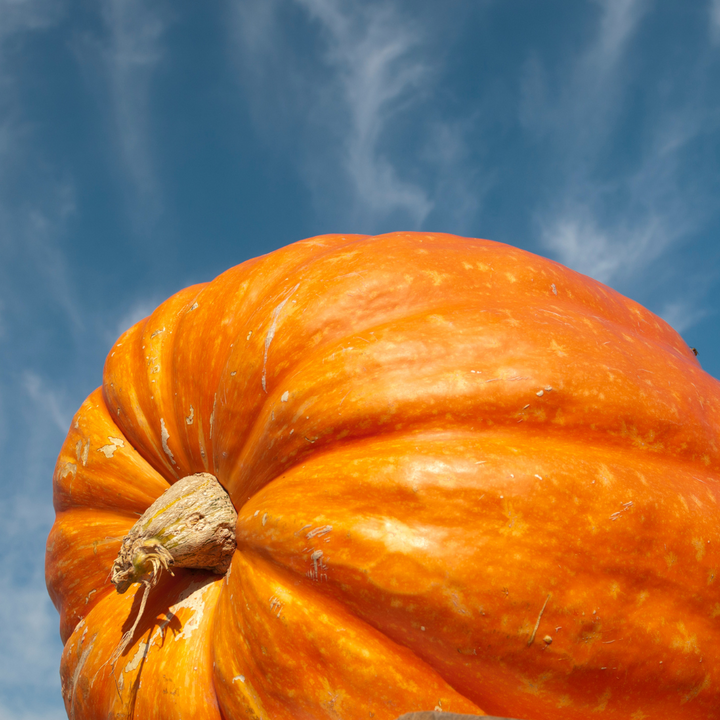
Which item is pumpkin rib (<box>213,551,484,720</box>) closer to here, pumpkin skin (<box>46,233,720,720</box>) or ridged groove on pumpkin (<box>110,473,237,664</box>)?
pumpkin skin (<box>46,233,720,720</box>)

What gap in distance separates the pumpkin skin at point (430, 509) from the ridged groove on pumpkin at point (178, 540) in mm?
79

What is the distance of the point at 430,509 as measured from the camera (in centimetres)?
160

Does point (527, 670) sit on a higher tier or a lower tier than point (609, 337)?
lower

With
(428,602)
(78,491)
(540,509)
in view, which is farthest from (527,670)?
(78,491)

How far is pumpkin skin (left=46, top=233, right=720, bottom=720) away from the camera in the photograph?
1564 mm

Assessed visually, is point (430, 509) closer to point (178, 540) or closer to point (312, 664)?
point (312, 664)

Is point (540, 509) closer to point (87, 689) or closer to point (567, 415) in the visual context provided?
point (567, 415)

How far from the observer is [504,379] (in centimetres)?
181

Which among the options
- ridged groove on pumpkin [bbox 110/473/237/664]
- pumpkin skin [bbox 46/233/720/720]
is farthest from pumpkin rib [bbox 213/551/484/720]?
ridged groove on pumpkin [bbox 110/473/237/664]

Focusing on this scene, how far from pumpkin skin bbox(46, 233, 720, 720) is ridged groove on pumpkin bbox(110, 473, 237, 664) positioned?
79mm

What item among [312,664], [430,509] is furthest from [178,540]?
[430,509]

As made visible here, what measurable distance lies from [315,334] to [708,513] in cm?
149

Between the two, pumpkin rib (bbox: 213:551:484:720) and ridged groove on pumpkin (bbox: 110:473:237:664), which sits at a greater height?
ridged groove on pumpkin (bbox: 110:473:237:664)

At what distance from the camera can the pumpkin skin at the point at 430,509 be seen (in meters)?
1.56
